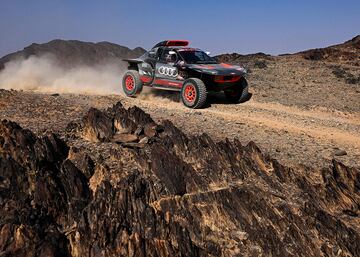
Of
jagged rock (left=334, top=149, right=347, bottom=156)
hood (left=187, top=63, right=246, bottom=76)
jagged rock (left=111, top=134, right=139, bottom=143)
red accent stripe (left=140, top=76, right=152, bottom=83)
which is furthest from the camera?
red accent stripe (left=140, top=76, right=152, bottom=83)

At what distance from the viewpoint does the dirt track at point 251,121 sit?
10570 mm

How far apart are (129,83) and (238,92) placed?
441cm

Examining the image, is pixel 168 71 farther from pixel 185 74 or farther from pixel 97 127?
pixel 97 127

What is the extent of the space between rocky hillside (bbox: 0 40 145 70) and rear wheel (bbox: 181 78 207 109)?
14.3 meters

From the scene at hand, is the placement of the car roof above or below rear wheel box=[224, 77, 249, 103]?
above

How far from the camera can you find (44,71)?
79.2 feet

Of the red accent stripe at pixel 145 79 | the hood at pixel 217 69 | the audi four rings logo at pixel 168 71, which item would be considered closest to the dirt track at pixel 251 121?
the red accent stripe at pixel 145 79

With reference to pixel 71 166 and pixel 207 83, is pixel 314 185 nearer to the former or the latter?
pixel 71 166

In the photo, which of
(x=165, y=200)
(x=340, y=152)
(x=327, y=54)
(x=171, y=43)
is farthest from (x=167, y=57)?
(x=327, y=54)

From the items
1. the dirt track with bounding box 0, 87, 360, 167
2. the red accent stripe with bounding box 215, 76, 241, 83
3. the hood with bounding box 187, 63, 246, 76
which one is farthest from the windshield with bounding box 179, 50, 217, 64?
the dirt track with bounding box 0, 87, 360, 167

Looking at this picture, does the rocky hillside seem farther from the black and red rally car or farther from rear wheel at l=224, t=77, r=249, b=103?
rear wheel at l=224, t=77, r=249, b=103

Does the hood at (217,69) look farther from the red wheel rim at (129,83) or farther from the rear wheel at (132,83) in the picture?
the red wheel rim at (129,83)

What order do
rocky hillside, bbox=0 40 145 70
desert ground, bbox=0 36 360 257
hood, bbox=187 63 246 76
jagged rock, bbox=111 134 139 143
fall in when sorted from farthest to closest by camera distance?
rocky hillside, bbox=0 40 145 70, hood, bbox=187 63 246 76, jagged rock, bbox=111 134 139 143, desert ground, bbox=0 36 360 257

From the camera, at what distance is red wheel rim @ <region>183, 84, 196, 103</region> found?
1501 centimetres
